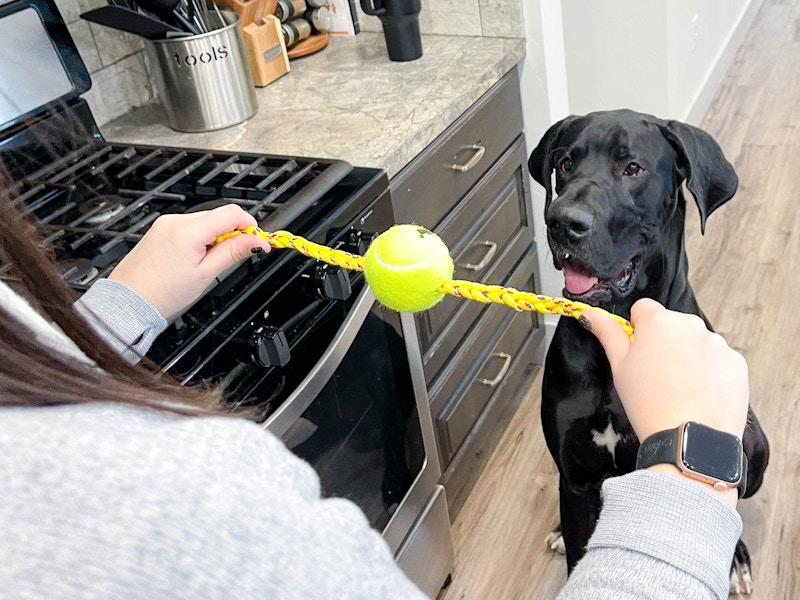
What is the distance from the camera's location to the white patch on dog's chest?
5.14ft

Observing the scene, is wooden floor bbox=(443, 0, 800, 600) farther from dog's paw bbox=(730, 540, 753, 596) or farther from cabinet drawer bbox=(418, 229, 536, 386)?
cabinet drawer bbox=(418, 229, 536, 386)

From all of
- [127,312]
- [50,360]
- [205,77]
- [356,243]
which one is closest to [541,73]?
[205,77]

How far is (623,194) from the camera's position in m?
1.47

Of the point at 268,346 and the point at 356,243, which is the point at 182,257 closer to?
the point at 268,346

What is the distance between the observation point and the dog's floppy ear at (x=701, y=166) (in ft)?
4.83

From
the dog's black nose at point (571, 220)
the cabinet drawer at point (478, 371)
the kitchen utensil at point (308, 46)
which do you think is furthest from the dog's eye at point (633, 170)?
the kitchen utensil at point (308, 46)

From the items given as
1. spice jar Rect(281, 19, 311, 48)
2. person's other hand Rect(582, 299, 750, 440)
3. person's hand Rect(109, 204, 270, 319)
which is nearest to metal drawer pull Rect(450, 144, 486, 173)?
spice jar Rect(281, 19, 311, 48)

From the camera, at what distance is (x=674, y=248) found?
1.57 m

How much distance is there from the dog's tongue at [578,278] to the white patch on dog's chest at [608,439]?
0.87 ft

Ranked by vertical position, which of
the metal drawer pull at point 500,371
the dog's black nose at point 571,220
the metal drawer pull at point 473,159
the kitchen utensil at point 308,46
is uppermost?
the kitchen utensil at point 308,46

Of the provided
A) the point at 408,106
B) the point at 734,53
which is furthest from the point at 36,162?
the point at 734,53

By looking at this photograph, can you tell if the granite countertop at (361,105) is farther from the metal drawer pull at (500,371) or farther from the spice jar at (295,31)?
the metal drawer pull at (500,371)

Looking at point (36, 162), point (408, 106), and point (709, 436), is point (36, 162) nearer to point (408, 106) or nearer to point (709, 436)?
point (408, 106)

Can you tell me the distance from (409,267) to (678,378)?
0.35 metres
